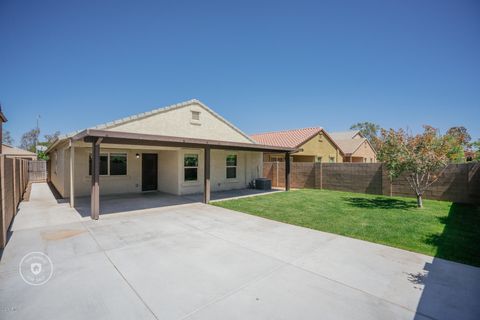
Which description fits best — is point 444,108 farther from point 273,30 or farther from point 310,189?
point 273,30

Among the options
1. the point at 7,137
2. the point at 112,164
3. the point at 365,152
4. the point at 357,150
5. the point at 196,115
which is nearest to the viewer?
the point at 112,164

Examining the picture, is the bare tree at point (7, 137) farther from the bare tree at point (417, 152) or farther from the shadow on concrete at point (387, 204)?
the bare tree at point (417, 152)

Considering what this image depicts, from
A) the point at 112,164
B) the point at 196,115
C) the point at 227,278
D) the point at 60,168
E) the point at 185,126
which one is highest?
the point at 196,115

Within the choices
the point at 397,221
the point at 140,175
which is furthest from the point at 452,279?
the point at 140,175

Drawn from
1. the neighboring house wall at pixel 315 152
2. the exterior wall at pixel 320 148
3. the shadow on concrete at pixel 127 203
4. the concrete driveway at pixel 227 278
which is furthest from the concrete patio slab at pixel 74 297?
the exterior wall at pixel 320 148

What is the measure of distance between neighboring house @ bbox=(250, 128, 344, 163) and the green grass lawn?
985 cm

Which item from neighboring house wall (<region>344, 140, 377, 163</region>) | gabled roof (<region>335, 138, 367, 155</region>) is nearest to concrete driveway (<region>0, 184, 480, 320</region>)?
gabled roof (<region>335, 138, 367, 155</region>)

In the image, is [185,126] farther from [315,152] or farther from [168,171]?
[315,152]

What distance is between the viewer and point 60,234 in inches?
242

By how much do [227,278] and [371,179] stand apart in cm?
1297

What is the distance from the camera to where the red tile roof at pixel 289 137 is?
797 inches

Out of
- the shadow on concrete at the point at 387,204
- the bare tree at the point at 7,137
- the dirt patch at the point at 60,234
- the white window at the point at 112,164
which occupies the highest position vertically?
the bare tree at the point at 7,137

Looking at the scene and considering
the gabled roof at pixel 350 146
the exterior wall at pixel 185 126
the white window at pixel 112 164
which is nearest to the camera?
the exterior wall at pixel 185 126

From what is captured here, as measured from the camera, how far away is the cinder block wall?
10633mm
